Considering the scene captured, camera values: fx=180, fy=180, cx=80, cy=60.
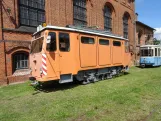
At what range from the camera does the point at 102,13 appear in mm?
20672

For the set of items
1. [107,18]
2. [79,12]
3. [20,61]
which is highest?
[107,18]

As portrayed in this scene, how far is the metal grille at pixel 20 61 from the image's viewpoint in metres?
12.5

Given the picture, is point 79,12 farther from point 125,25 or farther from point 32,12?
point 125,25

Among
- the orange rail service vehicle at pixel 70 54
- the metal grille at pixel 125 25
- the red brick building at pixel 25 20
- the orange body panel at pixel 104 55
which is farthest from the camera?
the metal grille at pixel 125 25

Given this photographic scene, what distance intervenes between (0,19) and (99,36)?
644 centimetres

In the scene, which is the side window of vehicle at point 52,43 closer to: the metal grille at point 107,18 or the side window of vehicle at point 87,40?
the side window of vehicle at point 87,40

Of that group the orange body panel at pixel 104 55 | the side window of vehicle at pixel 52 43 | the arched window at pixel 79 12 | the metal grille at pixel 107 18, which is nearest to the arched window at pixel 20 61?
the side window of vehicle at pixel 52 43

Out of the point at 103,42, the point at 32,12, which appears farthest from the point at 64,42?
the point at 32,12

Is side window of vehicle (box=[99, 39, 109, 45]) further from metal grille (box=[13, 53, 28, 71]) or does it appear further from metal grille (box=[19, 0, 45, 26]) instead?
metal grille (box=[13, 53, 28, 71])

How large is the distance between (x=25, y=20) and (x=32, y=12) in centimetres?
94

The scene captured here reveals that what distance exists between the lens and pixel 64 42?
31.5ft

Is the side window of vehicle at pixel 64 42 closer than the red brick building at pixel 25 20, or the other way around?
the side window of vehicle at pixel 64 42

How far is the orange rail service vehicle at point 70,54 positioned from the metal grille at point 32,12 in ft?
12.0

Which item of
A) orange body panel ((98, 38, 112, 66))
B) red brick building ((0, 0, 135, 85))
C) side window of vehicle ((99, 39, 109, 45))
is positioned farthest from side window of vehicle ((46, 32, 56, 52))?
red brick building ((0, 0, 135, 85))
